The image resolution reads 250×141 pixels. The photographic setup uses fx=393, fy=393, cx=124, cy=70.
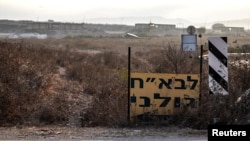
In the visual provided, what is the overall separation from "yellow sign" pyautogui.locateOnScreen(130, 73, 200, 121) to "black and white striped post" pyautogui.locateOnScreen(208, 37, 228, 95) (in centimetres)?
51

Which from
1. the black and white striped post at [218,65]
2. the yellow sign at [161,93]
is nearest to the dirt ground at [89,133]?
the yellow sign at [161,93]

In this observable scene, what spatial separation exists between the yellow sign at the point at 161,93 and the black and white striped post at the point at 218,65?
0.51 m

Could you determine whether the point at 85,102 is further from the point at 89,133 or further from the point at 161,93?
the point at 89,133

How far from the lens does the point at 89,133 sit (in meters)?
8.27

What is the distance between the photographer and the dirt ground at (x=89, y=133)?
795 cm

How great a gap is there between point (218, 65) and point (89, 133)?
10.8ft

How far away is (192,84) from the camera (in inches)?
368

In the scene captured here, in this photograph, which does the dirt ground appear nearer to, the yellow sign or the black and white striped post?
the yellow sign

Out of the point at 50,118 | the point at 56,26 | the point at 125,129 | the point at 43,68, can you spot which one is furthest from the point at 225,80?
the point at 56,26

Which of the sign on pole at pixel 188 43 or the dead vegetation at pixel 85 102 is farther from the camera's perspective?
the sign on pole at pixel 188 43

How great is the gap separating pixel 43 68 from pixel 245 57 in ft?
28.8

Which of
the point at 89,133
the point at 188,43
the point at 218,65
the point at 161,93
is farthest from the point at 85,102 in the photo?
the point at 218,65

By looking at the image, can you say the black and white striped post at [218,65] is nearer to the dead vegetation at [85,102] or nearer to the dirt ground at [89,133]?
the dead vegetation at [85,102]

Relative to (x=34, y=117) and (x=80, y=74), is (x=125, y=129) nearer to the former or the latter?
(x=34, y=117)
